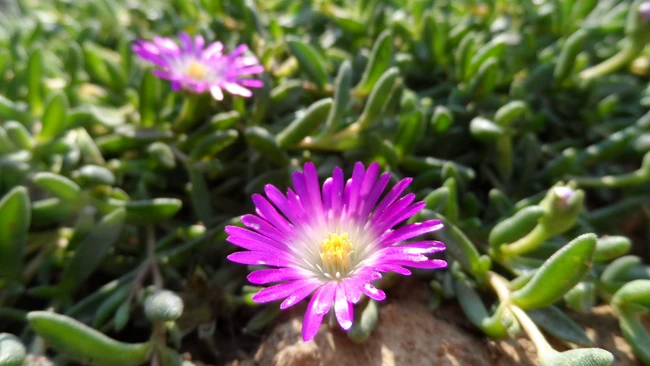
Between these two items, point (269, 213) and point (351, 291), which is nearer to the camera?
point (351, 291)

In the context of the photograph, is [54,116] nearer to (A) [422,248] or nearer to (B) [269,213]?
(B) [269,213]

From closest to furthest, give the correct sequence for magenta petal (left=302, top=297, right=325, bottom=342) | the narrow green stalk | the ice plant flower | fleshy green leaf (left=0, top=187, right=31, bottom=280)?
magenta petal (left=302, top=297, right=325, bottom=342) < the ice plant flower < fleshy green leaf (left=0, top=187, right=31, bottom=280) < the narrow green stalk

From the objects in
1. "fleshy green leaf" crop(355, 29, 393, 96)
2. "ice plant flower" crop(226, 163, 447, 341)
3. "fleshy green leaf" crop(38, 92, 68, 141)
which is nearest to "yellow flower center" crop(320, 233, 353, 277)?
"ice plant flower" crop(226, 163, 447, 341)

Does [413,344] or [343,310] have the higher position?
[343,310]

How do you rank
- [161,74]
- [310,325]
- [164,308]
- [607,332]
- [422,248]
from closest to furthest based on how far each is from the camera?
[310,325]
[422,248]
[164,308]
[607,332]
[161,74]

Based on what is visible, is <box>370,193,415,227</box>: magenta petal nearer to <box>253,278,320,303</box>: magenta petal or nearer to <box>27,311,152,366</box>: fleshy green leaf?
<box>253,278,320,303</box>: magenta petal

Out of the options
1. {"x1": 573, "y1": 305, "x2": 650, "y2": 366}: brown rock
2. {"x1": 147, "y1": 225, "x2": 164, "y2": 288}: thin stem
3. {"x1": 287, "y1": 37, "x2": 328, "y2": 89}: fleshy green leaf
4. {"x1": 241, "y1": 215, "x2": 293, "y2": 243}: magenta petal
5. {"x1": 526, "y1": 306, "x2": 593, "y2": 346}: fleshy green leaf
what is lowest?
{"x1": 147, "y1": 225, "x2": 164, "y2": 288}: thin stem

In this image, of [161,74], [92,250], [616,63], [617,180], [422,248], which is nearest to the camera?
[422,248]

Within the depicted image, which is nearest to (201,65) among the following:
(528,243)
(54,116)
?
(54,116)
